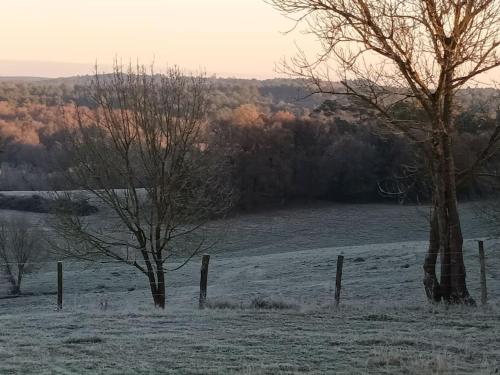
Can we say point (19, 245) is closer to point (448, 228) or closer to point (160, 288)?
point (160, 288)

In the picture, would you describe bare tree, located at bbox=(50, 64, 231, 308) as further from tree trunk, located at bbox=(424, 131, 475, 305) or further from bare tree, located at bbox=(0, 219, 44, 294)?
bare tree, located at bbox=(0, 219, 44, 294)

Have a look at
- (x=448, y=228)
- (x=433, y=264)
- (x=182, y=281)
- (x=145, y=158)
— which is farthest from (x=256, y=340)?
(x=182, y=281)

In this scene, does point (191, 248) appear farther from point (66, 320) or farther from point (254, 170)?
point (254, 170)

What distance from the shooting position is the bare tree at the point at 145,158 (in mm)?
16344

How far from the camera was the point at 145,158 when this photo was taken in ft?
54.7

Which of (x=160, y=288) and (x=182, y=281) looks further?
(x=182, y=281)

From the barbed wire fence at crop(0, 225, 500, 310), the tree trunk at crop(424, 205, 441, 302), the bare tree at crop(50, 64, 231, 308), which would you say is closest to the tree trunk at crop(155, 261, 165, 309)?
the bare tree at crop(50, 64, 231, 308)

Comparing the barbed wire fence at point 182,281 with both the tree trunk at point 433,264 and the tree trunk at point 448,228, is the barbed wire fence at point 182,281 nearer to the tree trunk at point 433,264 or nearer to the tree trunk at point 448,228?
the tree trunk at point 433,264

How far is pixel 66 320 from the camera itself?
33.4ft

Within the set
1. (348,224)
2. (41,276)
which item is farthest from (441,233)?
(348,224)

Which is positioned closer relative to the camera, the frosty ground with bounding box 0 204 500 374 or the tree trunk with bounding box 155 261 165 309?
the frosty ground with bounding box 0 204 500 374

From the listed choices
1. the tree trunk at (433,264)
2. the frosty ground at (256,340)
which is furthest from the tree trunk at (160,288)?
the tree trunk at (433,264)

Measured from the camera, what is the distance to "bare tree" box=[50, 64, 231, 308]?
16.3m

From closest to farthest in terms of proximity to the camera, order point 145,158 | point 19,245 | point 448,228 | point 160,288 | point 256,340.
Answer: point 256,340 < point 448,228 < point 160,288 < point 145,158 < point 19,245
